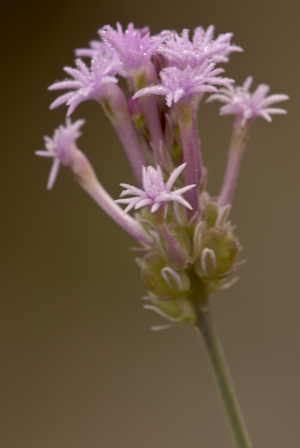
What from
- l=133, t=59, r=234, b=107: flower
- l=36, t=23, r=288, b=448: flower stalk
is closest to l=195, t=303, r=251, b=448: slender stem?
l=36, t=23, r=288, b=448: flower stalk

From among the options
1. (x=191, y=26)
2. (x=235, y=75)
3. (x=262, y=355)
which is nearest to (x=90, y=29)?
(x=191, y=26)

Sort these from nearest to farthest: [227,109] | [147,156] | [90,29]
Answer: [147,156] < [227,109] < [90,29]

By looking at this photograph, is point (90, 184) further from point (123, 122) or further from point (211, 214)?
point (211, 214)

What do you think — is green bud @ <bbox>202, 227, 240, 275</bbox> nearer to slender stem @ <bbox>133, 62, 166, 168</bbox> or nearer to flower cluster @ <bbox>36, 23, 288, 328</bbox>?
flower cluster @ <bbox>36, 23, 288, 328</bbox>

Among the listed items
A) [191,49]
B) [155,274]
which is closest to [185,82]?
[191,49]

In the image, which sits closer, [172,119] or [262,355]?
[172,119]

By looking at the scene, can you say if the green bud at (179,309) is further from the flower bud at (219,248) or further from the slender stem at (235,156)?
the slender stem at (235,156)

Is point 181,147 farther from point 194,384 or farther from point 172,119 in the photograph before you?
point 194,384

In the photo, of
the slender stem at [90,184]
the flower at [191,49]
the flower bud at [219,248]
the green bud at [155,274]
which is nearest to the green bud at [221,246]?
the flower bud at [219,248]
